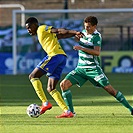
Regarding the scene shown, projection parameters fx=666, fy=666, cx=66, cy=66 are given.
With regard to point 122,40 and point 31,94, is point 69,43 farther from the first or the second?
point 31,94

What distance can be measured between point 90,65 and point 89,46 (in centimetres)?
33

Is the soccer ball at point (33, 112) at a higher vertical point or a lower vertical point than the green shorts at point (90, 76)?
lower

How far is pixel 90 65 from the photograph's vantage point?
11.4 metres

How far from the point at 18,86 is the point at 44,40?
920cm

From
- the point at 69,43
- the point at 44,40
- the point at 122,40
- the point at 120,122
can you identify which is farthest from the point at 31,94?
the point at 122,40

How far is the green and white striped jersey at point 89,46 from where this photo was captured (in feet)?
36.8

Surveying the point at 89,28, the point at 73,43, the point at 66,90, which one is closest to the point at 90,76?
the point at 66,90

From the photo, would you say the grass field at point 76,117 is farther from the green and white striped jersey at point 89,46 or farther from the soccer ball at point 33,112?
the green and white striped jersey at point 89,46

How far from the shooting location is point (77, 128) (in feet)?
32.9

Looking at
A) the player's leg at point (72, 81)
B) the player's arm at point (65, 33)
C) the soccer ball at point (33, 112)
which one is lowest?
the soccer ball at point (33, 112)

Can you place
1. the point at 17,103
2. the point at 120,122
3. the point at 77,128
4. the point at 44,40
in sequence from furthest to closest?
the point at 17,103
the point at 44,40
the point at 120,122
the point at 77,128

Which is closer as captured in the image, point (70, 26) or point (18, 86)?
point (18, 86)

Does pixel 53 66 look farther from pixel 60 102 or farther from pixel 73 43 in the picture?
pixel 73 43

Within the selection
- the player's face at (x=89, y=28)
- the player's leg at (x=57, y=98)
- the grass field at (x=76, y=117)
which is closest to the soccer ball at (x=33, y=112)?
the grass field at (x=76, y=117)
